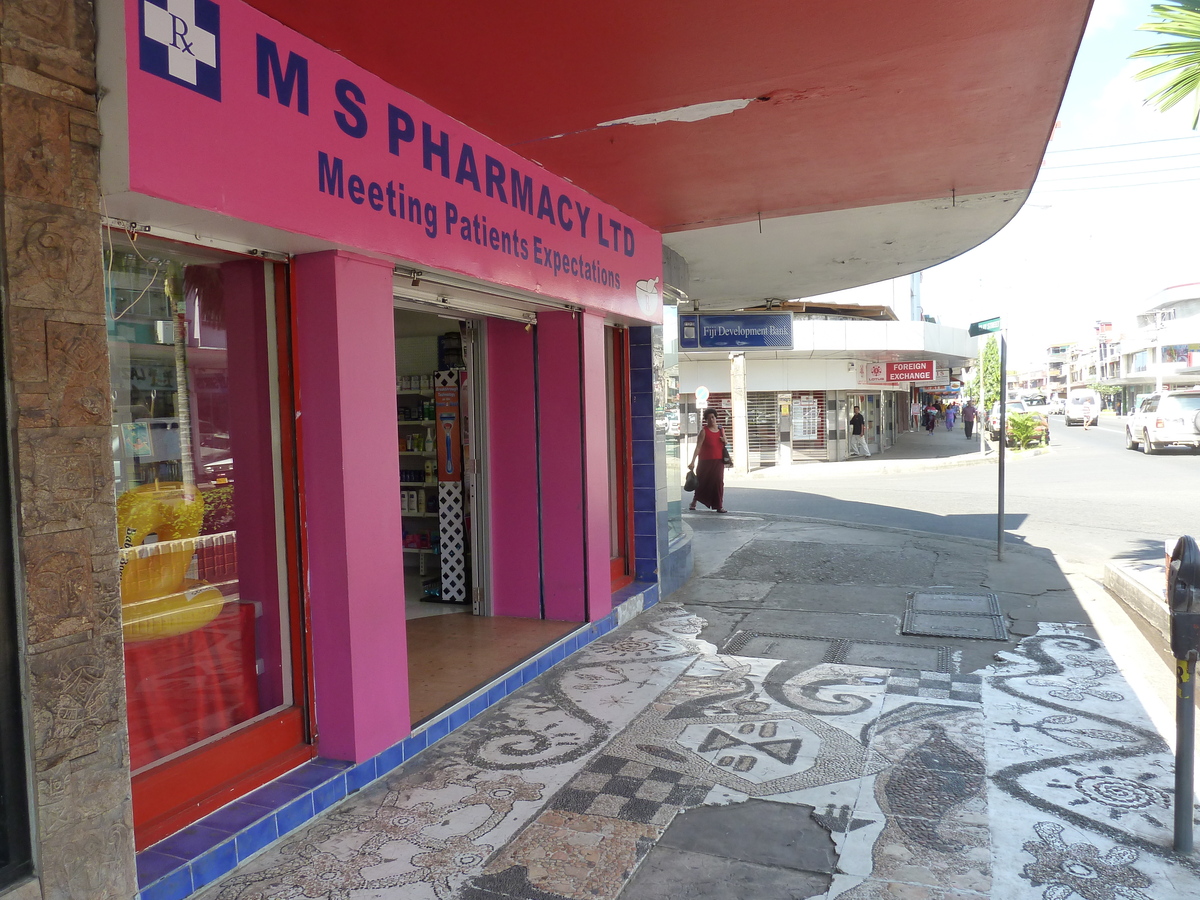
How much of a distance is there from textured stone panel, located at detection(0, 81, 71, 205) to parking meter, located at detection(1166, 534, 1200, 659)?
4.01 metres

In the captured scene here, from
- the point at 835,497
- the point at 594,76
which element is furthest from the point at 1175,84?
the point at 835,497

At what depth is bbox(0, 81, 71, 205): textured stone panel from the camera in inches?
97.0

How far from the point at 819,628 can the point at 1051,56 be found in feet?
13.4

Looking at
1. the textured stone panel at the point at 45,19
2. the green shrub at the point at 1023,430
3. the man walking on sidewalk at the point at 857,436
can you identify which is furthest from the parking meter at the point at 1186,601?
the man walking on sidewalk at the point at 857,436

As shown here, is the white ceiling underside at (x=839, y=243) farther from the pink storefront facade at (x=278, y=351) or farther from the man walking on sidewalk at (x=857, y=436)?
the man walking on sidewalk at (x=857, y=436)

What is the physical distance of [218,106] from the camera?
10.2 ft

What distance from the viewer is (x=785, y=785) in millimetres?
3824

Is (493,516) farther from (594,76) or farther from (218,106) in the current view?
(218,106)

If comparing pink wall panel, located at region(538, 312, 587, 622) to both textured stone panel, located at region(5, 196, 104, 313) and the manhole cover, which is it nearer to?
the manhole cover

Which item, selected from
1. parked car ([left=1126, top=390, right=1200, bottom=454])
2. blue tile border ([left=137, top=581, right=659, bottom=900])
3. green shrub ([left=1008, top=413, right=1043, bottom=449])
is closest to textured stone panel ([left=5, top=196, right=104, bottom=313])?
blue tile border ([left=137, top=581, right=659, bottom=900])

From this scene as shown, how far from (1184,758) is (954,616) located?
12.3ft

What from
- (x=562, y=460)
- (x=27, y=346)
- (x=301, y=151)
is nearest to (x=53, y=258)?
(x=27, y=346)

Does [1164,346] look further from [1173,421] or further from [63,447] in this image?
[63,447]

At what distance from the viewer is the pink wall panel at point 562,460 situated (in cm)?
635
